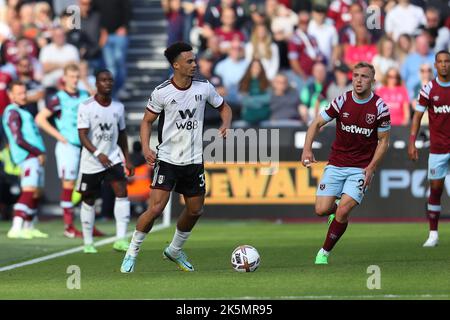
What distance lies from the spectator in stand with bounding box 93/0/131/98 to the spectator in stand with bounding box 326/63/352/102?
5180mm

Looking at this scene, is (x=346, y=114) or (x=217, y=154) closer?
(x=346, y=114)

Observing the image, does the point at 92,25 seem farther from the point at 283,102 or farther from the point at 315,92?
the point at 315,92

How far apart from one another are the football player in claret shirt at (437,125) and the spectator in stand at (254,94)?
316 inches

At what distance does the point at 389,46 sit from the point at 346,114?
11070 mm

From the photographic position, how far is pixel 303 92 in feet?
82.1

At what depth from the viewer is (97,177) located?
17.3 m

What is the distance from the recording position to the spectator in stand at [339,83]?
24.4 metres

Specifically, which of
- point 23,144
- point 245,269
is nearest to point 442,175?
point 245,269

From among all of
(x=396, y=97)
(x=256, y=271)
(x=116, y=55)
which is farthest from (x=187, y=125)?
(x=116, y=55)

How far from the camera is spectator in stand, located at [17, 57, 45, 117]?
23594 millimetres

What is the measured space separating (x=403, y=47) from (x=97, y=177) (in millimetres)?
9901

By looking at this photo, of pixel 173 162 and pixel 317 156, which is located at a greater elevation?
pixel 173 162

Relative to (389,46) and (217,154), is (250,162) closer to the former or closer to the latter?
(217,154)

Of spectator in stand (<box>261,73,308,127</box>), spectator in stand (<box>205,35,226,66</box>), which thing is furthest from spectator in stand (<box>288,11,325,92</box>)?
spectator in stand (<box>205,35,226,66</box>)
